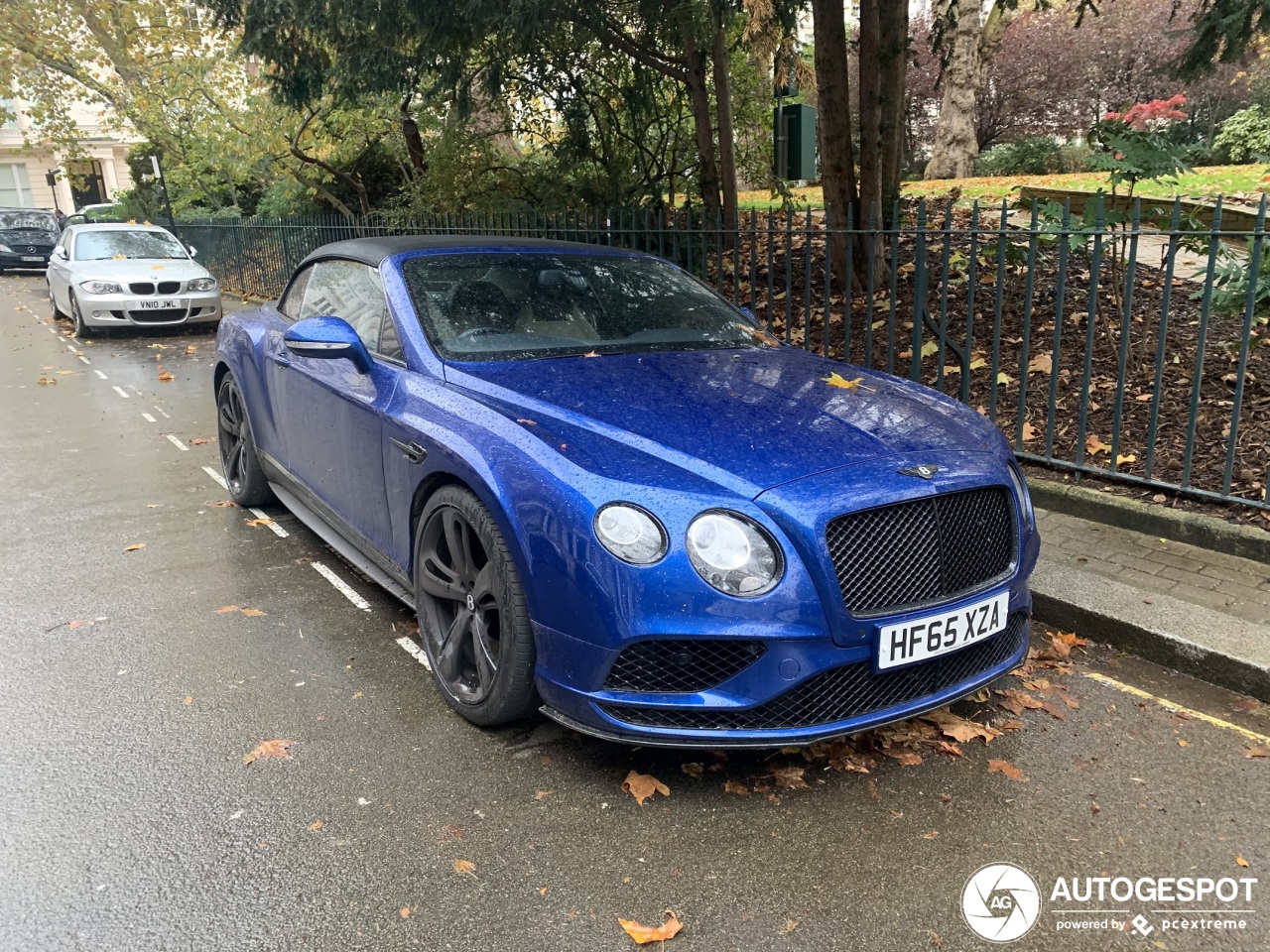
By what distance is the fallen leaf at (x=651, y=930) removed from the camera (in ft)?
7.68

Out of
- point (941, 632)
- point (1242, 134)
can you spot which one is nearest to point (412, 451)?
point (941, 632)

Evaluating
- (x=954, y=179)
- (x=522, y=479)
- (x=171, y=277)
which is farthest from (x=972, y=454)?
(x=954, y=179)

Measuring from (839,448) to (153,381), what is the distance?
376 inches

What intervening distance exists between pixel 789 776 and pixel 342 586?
2.57m

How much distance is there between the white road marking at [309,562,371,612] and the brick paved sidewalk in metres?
3.20

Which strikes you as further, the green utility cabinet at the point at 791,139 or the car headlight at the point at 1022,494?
the green utility cabinet at the point at 791,139

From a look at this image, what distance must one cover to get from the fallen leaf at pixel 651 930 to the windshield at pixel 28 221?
31.9 meters

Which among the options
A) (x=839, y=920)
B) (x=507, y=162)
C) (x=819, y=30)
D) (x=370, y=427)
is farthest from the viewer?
(x=507, y=162)

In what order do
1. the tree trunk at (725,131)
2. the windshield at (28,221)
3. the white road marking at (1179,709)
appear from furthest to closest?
the windshield at (28,221), the tree trunk at (725,131), the white road marking at (1179,709)

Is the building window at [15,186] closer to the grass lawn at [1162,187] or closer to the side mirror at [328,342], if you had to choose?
the grass lawn at [1162,187]

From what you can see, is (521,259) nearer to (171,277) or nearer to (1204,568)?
(1204,568)

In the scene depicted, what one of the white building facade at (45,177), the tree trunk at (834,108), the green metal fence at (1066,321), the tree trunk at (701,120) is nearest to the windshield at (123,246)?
the green metal fence at (1066,321)

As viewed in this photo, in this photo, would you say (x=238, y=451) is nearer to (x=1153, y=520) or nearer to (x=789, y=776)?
(x=789, y=776)

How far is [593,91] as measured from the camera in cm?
1123
